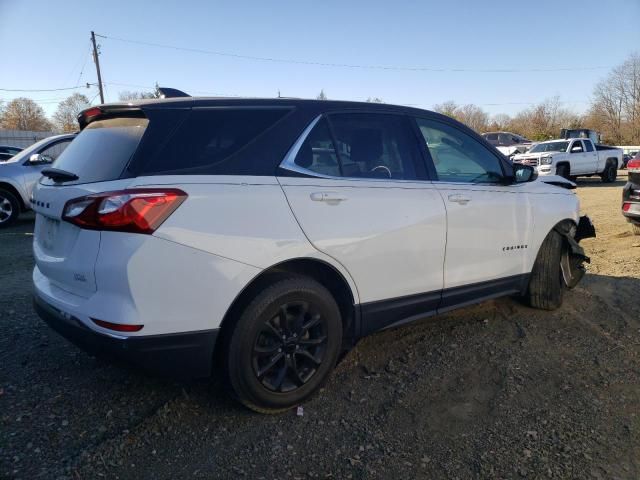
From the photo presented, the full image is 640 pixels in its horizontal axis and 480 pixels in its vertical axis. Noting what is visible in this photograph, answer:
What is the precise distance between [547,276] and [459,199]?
153 cm

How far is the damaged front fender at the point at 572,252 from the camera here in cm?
469

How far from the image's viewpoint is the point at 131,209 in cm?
236

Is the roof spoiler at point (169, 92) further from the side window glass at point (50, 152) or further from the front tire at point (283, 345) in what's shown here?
the side window glass at point (50, 152)

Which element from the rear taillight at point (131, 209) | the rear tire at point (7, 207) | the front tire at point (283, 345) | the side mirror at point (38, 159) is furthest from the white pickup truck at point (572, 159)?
the rear taillight at point (131, 209)

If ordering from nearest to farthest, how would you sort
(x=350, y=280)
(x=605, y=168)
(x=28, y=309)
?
1. (x=350, y=280)
2. (x=28, y=309)
3. (x=605, y=168)

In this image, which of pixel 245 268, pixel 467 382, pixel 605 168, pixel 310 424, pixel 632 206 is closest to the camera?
pixel 245 268

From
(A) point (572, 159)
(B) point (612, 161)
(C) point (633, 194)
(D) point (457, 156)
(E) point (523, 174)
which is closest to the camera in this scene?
(D) point (457, 156)

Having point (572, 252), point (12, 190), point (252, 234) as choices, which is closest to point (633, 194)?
point (572, 252)

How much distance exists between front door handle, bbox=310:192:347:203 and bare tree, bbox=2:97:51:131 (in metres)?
88.1

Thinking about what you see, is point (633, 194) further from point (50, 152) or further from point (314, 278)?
point (50, 152)

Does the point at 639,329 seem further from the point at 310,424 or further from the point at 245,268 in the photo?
the point at 245,268

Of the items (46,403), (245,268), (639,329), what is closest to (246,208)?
(245,268)

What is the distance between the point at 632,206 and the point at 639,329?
3.76 metres

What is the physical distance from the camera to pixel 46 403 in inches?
118
